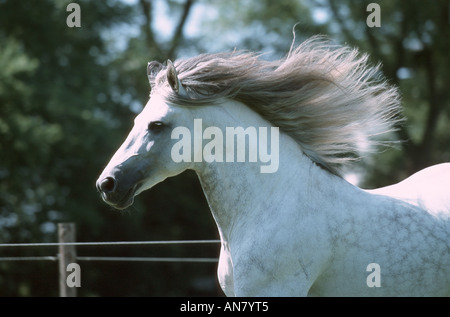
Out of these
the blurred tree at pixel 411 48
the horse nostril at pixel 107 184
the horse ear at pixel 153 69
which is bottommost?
the horse nostril at pixel 107 184

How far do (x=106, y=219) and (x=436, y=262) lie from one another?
13.8 meters

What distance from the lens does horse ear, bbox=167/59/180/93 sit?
332cm

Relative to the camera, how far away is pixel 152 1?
21.7m

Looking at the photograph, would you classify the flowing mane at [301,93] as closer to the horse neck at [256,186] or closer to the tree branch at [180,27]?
the horse neck at [256,186]

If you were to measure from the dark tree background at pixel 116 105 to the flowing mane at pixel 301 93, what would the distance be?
31.7ft

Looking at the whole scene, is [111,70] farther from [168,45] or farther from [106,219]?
[106,219]

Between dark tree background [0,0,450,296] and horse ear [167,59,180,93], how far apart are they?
9714 millimetres

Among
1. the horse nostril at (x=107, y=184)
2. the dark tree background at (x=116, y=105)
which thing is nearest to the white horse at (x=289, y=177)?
the horse nostril at (x=107, y=184)

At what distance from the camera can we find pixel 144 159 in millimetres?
3322

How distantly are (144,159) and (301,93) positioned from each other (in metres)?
0.99

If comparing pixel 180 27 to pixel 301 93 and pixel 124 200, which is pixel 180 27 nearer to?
pixel 301 93

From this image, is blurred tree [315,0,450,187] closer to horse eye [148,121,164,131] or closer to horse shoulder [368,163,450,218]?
horse shoulder [368,163,450,218]

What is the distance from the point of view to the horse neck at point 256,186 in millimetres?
3303

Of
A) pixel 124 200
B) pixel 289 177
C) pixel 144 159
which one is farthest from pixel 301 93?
pixel 124 200
